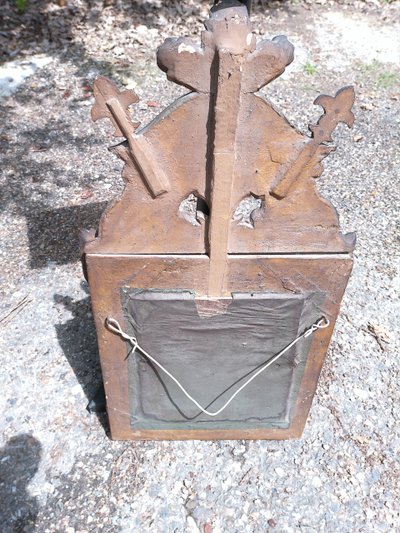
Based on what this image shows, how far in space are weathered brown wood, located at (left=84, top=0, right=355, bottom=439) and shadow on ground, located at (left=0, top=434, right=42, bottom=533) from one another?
91 cm

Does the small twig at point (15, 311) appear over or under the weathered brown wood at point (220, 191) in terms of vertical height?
under

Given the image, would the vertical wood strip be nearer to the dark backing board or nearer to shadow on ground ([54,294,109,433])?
the dark backing board

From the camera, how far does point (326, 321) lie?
2.23 metres

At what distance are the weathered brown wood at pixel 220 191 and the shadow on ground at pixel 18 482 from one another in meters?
0.91

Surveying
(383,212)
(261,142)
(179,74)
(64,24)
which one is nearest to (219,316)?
(261,142)

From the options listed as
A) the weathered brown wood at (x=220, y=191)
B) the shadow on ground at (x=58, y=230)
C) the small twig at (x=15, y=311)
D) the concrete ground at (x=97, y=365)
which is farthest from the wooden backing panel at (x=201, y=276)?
the shadow on ground at (x=58, y=230)

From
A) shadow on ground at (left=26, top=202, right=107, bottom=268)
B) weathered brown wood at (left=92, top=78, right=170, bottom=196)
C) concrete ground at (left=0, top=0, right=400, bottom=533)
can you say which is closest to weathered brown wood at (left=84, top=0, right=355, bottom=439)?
weathered brown wood at (left=92, top=78, right=170, bottom=196)

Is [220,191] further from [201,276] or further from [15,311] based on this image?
[15,311]

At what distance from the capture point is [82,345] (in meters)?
3.29

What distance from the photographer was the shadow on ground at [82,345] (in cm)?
308

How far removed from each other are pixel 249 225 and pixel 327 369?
5.29ft

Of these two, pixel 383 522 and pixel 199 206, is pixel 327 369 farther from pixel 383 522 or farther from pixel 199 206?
pixel 199 206

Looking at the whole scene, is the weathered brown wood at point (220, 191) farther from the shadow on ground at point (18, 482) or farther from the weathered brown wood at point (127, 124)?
the shadow on ground at point (18, 482)

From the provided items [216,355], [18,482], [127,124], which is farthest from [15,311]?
[127,124]
